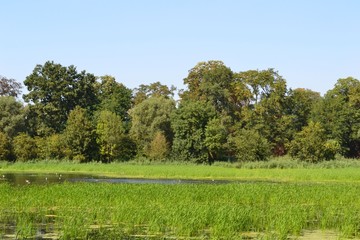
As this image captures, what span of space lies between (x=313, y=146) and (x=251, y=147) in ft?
25.8

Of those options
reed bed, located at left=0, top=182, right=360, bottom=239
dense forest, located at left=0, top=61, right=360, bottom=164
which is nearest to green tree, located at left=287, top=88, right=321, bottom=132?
dense forest, located at left=0, top=61, right=360, bottom=164

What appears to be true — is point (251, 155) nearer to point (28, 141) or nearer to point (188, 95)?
point (188, 95)

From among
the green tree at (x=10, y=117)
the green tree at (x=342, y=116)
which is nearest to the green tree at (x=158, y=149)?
the green tree at (x=10, y=117)

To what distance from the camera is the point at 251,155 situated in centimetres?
7231

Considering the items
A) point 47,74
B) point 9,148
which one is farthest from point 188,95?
point 9,148

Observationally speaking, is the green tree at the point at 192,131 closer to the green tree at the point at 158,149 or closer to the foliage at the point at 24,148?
the green tree at the point at 158,149

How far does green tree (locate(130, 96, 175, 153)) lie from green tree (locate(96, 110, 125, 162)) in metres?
3.69

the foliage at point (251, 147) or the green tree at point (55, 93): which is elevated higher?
the green tree at point (55, 93)

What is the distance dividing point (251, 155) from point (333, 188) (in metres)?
38.0

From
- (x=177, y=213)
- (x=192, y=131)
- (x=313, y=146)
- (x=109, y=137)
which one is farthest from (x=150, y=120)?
(x=177, y=213)

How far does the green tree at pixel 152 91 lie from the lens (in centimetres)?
9831

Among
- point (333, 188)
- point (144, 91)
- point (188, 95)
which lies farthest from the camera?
point (144, 91)

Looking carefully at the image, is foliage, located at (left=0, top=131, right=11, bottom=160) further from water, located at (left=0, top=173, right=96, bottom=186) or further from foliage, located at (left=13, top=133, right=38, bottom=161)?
water, located at (left=0, top=173, right=96, bottom=186)

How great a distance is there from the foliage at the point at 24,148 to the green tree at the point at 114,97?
55.0 feet
